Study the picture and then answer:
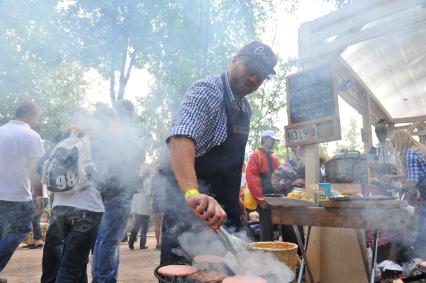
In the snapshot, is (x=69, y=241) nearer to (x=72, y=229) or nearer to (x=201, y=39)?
(x=72, y=229)

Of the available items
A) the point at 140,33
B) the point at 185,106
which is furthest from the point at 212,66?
the point at 185,106

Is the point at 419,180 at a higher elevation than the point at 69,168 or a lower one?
lower

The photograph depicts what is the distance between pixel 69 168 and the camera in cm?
278

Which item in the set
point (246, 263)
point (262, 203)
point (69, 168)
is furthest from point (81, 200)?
point (262, 203)

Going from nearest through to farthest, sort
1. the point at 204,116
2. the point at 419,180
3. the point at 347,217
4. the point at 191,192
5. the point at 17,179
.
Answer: the point at 191,192, the point at 204,116, the point at 347,217, the point at 17,179, the point at 419,180

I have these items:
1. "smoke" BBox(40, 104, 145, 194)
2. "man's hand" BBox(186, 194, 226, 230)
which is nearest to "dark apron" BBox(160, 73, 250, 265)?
"man's hand" BBox(186, 194, 226, 230)

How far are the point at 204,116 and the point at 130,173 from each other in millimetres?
2013

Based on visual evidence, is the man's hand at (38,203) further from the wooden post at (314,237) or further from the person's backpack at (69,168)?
the wooden post at (314,237)

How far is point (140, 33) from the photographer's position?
5.94 m

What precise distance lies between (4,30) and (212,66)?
10.5 feet

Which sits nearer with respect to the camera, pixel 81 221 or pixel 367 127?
pixel 81 221

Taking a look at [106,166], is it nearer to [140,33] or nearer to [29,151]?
[29,151]

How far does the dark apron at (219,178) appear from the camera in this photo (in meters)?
2.01

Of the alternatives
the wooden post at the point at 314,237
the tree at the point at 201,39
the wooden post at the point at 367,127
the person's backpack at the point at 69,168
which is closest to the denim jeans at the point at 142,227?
the tree at the point at 201,39
